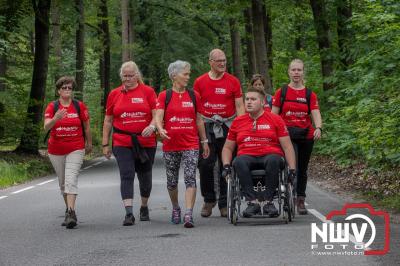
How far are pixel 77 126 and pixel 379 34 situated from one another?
6171 millimetres

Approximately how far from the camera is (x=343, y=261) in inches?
280

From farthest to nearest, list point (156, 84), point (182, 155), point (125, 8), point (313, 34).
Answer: point (156, 84) < point (125, 8) < point (313, 34) < point (182, 155)

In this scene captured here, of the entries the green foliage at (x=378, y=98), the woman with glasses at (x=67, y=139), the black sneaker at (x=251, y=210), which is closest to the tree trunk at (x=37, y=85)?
the green foliage at (x=378, y=98)

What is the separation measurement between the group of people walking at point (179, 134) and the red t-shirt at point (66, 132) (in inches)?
0.5

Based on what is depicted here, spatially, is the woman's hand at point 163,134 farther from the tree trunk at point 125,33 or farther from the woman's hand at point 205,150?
the tree trunk at point 125,33

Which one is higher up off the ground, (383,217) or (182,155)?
(182,155)

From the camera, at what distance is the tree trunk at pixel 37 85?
2514 centimetres

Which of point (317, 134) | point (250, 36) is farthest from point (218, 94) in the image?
point (250, 36)

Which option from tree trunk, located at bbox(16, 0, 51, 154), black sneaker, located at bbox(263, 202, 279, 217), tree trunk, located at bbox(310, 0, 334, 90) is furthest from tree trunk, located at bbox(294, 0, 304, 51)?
black sneaker, located at bbox(263, 202, 279, 217)

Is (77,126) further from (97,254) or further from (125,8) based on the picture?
(125,8)

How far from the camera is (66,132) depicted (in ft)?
33.9

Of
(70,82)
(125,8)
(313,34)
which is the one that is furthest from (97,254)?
(125,8)

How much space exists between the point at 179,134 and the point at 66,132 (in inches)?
58.6

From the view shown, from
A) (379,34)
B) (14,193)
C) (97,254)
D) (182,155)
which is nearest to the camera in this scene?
(97,254)
